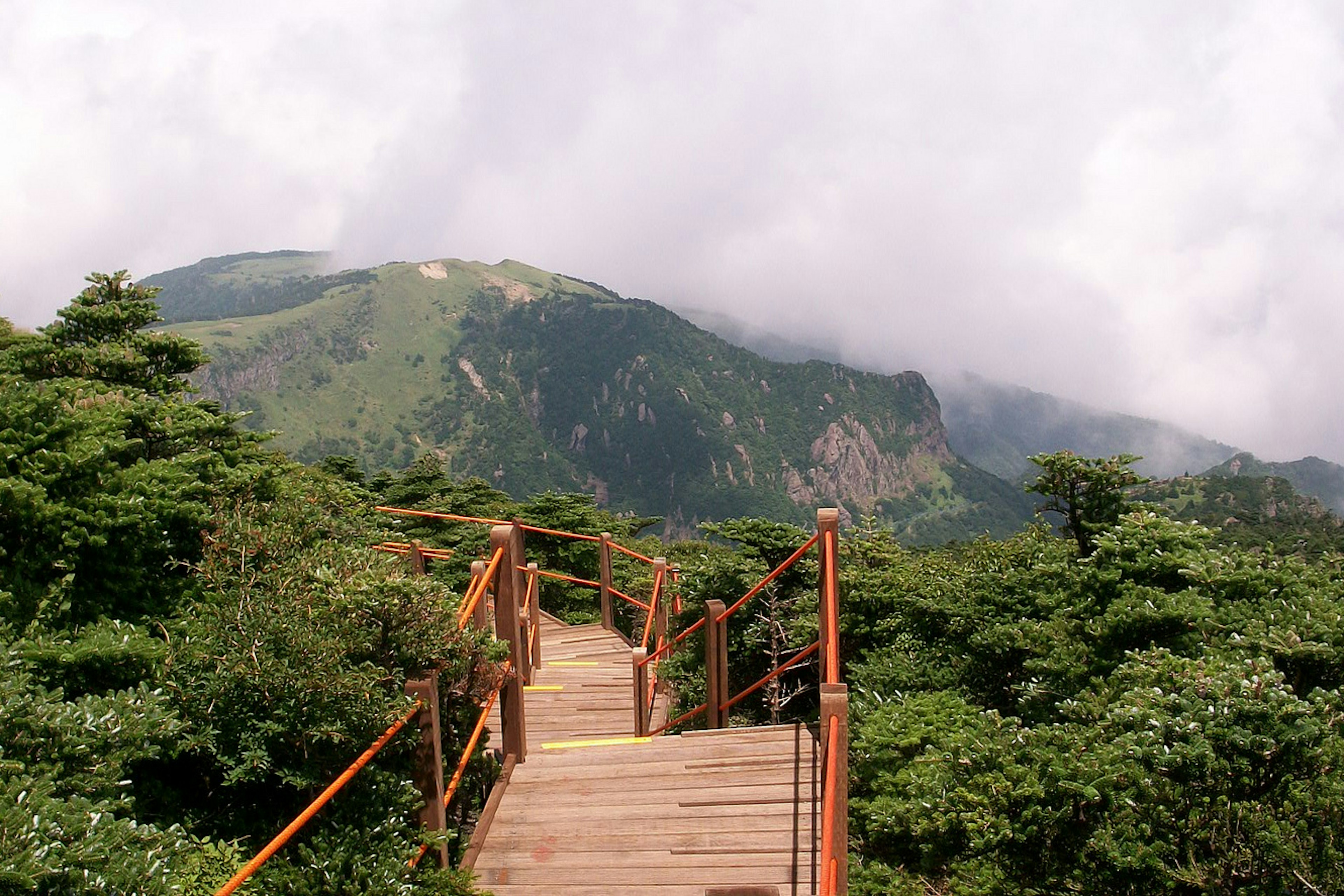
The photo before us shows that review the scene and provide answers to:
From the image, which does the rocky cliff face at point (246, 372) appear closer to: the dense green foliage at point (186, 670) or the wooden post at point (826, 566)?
the dense green foliage at point (186, 670)

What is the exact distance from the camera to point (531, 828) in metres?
4.29

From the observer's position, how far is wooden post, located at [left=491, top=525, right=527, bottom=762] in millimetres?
4879

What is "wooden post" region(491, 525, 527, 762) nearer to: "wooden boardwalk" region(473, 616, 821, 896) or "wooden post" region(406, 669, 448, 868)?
"wooden boardwalk" region(473, 616, 821, 896)

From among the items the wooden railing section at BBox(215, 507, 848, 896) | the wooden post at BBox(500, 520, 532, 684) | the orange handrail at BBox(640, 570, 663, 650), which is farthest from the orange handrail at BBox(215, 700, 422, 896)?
the orange handrail at BBox(640, 570, 663, 650)

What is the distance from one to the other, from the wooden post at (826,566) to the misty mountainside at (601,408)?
416 feet

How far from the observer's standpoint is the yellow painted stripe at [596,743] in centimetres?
510

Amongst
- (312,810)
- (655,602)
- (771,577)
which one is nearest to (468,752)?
(312,810)

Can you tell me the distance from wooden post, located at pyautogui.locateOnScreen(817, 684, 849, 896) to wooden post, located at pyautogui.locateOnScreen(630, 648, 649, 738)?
2911 millimetres

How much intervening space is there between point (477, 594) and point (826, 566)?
1.88 meters

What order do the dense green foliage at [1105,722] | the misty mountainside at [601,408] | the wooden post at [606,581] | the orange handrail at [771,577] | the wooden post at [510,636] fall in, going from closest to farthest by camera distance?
1. the dense green foliage at [1105,722]
2. the orange handrail at [771,577]
3. the wooden post at [510,636]
4. the wooden post at [606,581]
5. the misty mountainside at [601,408]

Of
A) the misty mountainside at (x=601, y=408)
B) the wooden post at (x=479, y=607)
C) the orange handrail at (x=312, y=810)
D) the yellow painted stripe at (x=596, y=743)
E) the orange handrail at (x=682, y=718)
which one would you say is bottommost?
the orange handrail at (x=682, y=718)

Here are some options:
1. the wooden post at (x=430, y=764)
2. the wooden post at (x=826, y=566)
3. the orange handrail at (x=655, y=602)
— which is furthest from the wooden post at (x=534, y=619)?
the wooden post at (x=826, y=566)

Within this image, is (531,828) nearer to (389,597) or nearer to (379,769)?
(379,769)

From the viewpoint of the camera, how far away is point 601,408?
16675 cm
